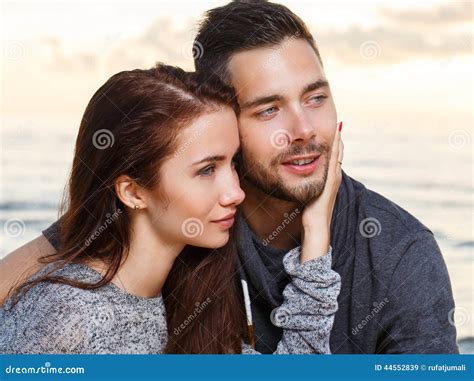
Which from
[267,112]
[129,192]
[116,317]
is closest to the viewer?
[116,317]

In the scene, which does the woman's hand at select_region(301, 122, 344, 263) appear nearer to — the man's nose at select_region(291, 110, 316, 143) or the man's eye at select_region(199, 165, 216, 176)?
the man's nose at select_region(291, 110, 316, 143)

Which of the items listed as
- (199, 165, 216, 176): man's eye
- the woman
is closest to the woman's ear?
the woman

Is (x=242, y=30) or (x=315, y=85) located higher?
(x=242, y=30)

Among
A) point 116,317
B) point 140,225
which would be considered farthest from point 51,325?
point 140,225

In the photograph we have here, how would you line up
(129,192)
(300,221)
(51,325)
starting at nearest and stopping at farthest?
(51,325)
(129,192)
(300,221)

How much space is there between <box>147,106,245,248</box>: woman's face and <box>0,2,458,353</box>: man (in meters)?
0.34

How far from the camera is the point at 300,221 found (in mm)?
3752

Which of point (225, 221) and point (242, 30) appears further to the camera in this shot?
point (242, 30)

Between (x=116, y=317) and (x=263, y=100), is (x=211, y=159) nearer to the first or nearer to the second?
(x=263, y=100)

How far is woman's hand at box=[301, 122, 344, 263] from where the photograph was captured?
134 inches

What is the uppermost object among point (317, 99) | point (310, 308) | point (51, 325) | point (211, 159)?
point (317, 99)

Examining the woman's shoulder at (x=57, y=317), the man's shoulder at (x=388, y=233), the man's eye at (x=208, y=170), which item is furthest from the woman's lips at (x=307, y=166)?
Result: the woman's shoulder at (x=57, y=317)

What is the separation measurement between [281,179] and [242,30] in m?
0.73
